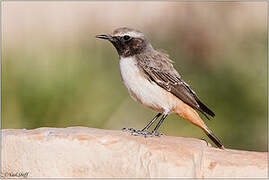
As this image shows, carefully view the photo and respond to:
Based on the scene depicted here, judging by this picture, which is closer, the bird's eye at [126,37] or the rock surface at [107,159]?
the rock surface at [107,159]

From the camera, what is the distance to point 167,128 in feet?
27.0

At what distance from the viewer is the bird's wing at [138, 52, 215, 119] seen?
259 inches

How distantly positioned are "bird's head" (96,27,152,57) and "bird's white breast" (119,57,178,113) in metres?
0.16

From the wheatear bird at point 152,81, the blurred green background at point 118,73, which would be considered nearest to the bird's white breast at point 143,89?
the wheatear bird at point 152,81

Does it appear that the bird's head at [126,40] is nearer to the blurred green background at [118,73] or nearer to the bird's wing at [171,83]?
the bird's wing at [171,83]

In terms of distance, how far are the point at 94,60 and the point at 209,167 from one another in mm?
3836

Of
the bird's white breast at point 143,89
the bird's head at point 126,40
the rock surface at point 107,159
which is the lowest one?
the rock surface at point 107,159

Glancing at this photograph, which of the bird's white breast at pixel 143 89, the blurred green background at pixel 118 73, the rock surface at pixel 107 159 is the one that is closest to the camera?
the rock surface at pixel 107 159

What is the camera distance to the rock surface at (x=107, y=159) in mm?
5035

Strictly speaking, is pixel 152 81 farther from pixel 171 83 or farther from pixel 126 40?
pixel 126 40

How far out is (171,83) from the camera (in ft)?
21.9

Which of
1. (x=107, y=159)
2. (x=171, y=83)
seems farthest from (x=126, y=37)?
(x=107, y=159)

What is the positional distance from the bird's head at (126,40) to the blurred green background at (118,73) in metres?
1.48

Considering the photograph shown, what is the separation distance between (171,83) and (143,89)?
398 millimetres
